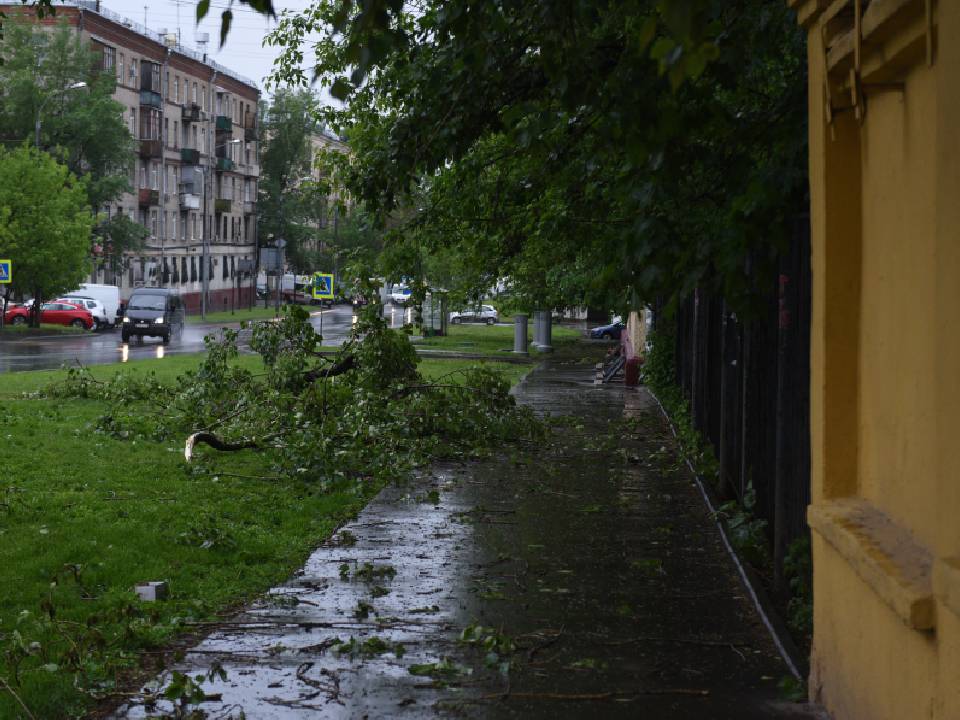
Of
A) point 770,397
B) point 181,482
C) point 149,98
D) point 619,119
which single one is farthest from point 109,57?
point 619,119

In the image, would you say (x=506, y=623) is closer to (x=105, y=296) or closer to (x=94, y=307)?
(x=94, y=307)

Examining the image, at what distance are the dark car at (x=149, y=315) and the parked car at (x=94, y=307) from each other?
9184 mm

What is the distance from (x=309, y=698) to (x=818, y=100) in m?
3.14

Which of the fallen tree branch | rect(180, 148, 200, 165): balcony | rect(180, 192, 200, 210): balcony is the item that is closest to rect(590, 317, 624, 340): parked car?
rect(180, 192, 200, 210): balcony

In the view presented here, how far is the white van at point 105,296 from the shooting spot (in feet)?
208

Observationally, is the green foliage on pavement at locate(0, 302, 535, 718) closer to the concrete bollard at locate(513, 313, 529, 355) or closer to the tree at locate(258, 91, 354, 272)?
the concrete bollard at locate(513, 313, 529, 355)

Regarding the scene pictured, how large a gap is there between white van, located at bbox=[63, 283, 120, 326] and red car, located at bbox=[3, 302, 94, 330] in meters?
2.17

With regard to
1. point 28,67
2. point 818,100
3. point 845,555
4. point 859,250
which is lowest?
point 845,555

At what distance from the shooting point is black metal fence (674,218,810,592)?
23.9ft

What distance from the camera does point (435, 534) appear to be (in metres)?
9.77

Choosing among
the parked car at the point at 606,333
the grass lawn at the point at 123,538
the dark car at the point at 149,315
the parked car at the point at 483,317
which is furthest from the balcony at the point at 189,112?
the grass lawn at the point at 123,538

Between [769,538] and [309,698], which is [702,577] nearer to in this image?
[769,538]

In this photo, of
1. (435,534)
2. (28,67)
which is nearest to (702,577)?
(435,534)

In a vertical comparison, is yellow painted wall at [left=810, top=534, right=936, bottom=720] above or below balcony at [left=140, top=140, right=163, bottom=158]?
below
